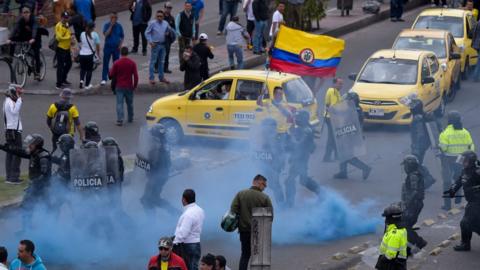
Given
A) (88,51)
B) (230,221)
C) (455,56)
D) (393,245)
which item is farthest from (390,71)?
(393,245)

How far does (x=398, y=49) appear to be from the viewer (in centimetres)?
2823

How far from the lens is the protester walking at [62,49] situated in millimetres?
26391

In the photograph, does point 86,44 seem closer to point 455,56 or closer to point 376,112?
point 376,112

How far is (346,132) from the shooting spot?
20172mm

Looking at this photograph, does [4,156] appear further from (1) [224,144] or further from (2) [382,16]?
(2) [382,16]

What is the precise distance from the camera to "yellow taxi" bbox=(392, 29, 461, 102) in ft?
92.3

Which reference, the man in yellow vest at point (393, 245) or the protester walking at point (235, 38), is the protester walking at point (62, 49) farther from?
the man in yellow vest at point (393, 245)

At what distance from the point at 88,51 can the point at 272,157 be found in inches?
372

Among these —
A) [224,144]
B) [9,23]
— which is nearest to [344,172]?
[224,144]

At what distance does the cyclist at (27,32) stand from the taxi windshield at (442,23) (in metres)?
10.4

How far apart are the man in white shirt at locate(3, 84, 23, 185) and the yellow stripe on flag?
700 centimetres

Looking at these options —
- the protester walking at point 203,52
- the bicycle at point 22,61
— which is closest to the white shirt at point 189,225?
the protester walking at point 203,52

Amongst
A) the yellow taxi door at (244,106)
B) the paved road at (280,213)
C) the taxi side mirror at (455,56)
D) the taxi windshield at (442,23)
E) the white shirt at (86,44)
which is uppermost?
the taxi windshield at (442,23)

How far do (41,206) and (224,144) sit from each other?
666cm
